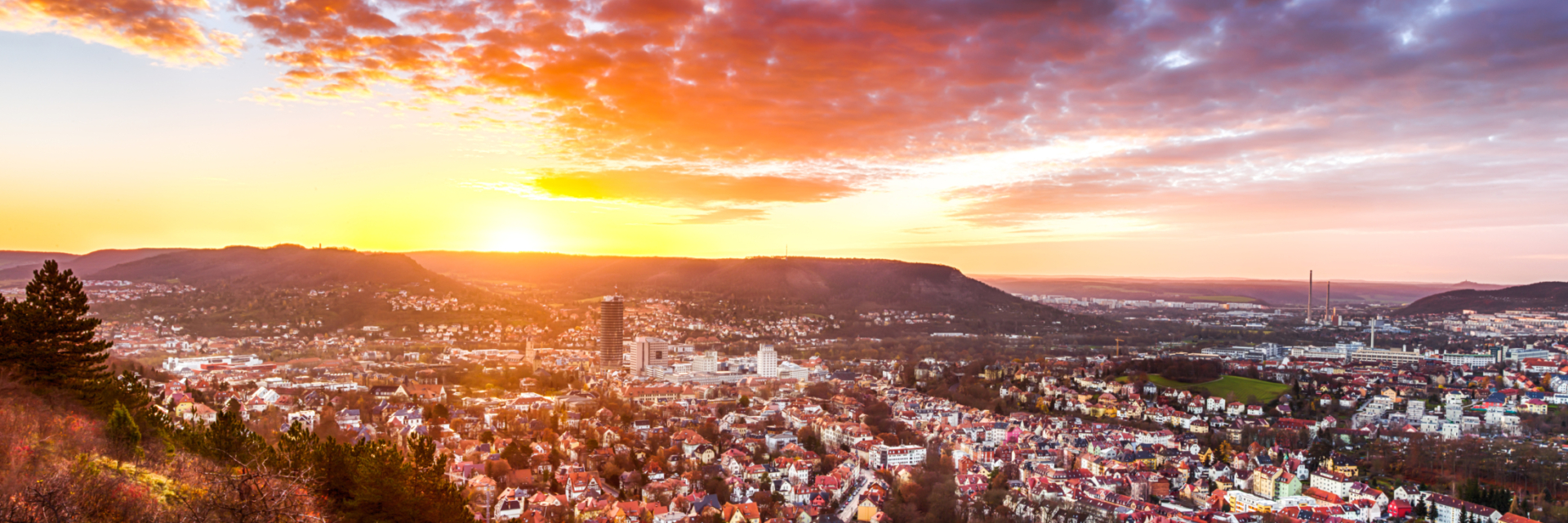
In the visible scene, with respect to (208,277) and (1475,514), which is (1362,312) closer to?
(1475,514)


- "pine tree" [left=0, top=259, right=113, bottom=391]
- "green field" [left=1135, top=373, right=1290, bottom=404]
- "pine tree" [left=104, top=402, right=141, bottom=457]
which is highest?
"pine tree" [left=0, top=259, right=113, bottom=391]

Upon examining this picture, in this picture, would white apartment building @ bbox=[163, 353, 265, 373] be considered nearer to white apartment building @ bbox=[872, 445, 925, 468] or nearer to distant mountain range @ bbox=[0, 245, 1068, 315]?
distant mountain range @ bbox=[0, 245, 1068, 315]

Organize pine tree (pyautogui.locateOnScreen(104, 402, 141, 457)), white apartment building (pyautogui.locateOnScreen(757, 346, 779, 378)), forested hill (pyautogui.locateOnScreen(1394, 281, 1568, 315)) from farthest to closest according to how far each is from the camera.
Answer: forested hill (pyautogui.locateOnScreen(1394, 281, 1568, 315)), white apartment building (pyautogui.locateOnScreen(757, 346, 779, 378)), pine tree (pyautogui.locateOnScreen(104, 402, 141, 457))

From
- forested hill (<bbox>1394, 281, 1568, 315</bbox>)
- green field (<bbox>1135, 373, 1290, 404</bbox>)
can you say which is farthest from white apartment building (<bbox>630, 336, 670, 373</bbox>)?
forested hill (<bbox>1394, 281, 1568, 315</bbox>)

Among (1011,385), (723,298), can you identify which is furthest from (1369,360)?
(723,298)

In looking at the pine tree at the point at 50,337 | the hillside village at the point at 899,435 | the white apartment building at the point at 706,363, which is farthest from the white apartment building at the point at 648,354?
the pine tree at the point at 50,337

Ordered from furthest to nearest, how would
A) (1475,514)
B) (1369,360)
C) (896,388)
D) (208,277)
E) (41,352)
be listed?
(208,277) → (1369,360) → (896,388) → (1475,514) → (41,352)

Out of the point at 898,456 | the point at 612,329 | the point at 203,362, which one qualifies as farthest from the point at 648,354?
the point at 898,456
